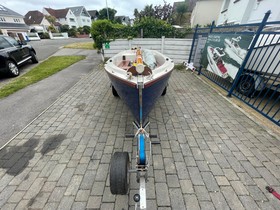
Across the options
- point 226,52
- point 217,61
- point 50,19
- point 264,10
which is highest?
point 264,10

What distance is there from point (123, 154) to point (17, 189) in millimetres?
1634

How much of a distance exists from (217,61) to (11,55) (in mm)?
8514

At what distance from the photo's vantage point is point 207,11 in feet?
61.4

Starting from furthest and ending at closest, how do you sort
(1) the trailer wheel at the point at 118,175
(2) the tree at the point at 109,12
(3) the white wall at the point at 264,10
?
(2) the tree at the point at 109,12
(3) the white wall at the point at 264,10
(1) the trailer wheel at the point at 118,175

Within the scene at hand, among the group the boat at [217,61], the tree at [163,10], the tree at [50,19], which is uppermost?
the tree at [163,10]

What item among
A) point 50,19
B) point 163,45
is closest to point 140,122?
point 163,45

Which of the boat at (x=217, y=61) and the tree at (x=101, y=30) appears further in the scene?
the tree at (x=101, y=30)

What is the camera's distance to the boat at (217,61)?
4619 mm

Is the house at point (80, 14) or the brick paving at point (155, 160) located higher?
the house at point (80, 14)

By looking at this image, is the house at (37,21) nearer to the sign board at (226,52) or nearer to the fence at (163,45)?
the fence at (163,45)

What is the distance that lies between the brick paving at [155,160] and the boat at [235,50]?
137cm

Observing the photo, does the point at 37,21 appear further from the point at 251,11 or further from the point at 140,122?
the point at 140,122

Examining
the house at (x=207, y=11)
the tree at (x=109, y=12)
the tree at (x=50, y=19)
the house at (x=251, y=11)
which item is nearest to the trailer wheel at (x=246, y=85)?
the house at (x=251, y=11)

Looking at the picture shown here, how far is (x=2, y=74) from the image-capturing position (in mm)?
5973
